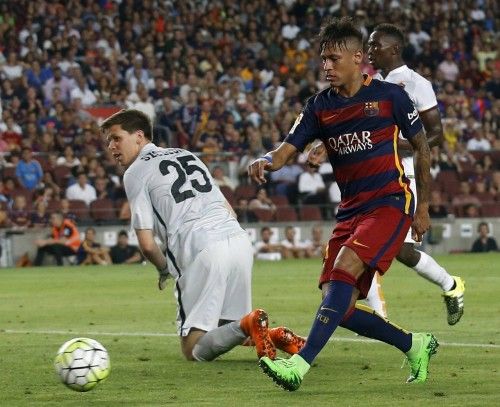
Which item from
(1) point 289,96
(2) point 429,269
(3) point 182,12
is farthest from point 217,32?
(2) point 429,269

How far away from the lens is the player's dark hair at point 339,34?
26.5 feet

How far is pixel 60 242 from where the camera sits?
24391 millimetres

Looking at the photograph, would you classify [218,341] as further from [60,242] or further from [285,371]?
[60,242]

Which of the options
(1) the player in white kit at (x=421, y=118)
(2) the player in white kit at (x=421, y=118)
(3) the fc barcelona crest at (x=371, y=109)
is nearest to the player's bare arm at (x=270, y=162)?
(3) the fc barcelona crest at (x=371, y=109)

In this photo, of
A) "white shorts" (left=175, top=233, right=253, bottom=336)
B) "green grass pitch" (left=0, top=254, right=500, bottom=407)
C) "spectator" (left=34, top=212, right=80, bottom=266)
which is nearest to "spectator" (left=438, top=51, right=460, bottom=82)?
"spectator" (left=34, top=212, right=80, bottom=266)

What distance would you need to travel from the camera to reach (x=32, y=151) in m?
25.5

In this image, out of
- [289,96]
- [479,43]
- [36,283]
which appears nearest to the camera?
[36,283]

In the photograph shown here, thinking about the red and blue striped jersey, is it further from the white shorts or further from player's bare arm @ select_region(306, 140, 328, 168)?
the white shorts

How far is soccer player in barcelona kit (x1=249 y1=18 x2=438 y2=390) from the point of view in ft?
26.2

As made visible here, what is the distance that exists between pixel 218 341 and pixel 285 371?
162 centimetres

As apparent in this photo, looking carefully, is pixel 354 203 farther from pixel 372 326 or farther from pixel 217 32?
pixel 217 32

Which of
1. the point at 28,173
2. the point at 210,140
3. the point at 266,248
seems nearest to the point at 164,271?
the point at 28,173

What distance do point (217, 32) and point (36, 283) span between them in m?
13.6

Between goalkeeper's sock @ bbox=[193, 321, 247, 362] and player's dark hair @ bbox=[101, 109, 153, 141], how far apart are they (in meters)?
1.51
